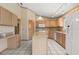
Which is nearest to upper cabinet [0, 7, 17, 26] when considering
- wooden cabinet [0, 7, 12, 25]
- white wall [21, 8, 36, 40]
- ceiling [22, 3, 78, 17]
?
wooden cabinet [0, 7, 12, 25]

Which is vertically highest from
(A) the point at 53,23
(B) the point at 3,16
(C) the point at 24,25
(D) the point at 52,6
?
(D) the point at 52,6

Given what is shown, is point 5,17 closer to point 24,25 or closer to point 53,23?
point 24,25

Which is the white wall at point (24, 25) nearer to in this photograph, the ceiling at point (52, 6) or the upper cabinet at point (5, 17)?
the ceiling at point (52, 6)

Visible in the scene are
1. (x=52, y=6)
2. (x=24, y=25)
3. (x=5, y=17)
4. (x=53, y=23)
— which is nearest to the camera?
(x=5, y=17)

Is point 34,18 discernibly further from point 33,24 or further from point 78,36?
point 78,36

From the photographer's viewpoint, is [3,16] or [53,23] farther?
[53,23]

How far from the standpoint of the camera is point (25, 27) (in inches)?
404

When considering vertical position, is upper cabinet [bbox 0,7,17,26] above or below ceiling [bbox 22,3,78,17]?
below

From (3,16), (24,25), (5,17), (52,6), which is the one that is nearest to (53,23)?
(24,25)

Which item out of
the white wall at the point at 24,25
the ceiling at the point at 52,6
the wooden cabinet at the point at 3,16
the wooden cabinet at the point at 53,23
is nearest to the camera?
the wooden cabinet at the point at 3,16

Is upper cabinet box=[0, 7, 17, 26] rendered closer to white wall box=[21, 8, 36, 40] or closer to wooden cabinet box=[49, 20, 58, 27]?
white wall box=[21, 8, 36, 40]

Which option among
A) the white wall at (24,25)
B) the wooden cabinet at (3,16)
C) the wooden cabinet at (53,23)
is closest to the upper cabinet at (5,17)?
the wooden cabinet at (3,16)
